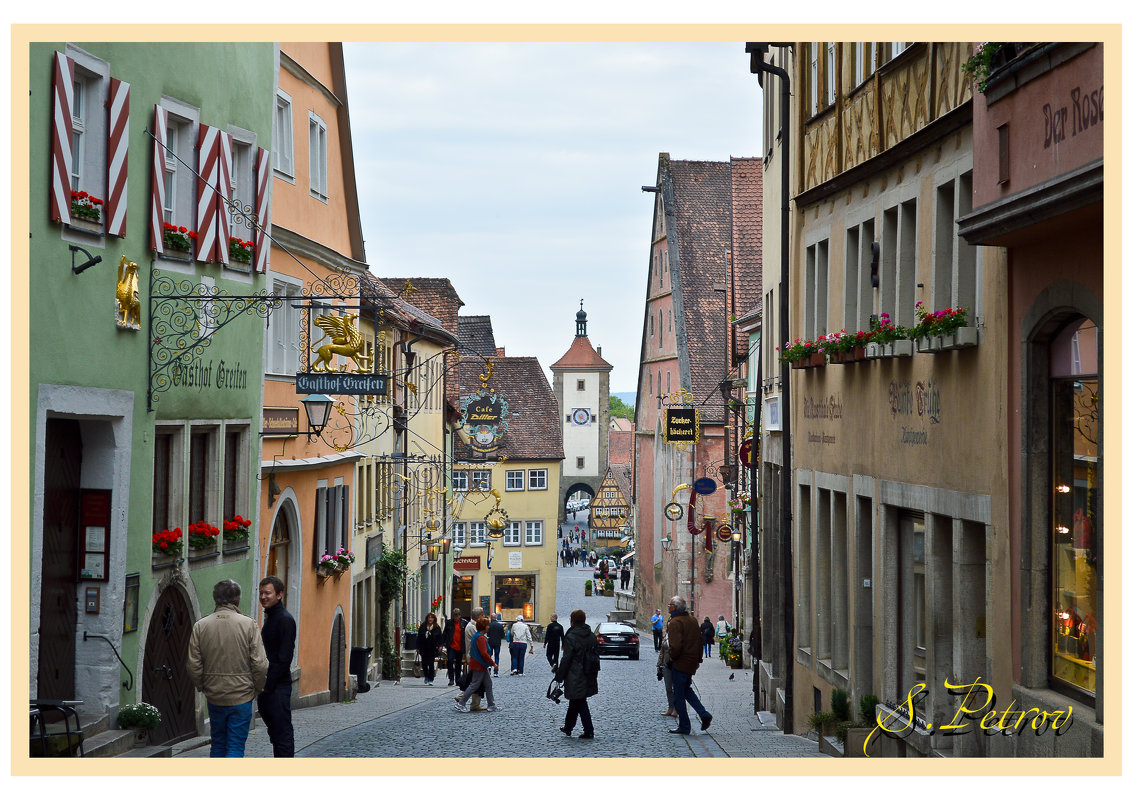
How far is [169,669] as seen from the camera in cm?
1473

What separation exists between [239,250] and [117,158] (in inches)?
147

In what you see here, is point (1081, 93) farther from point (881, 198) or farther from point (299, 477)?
point (299, 477)

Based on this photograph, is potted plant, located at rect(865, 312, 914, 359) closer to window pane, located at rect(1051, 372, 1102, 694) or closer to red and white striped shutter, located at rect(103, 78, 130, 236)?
window pane, located at rect(1051, 372, 1102, 694)

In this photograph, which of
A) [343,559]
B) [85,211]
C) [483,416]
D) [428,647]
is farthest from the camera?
[483,416]

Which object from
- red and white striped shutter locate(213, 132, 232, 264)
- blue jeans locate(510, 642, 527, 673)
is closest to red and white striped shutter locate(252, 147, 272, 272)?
red and white striped shutter locate(213, 132, 232, 264)

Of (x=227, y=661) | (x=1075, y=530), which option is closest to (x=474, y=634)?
(x=227, y=661)

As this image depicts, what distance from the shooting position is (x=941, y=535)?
40.1ft

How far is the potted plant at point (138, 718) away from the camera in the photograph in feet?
41.9

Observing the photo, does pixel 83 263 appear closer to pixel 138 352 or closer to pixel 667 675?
pixel 138 352

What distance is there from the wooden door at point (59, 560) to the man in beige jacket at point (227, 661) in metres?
2.78

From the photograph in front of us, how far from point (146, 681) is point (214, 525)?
237 centimetres

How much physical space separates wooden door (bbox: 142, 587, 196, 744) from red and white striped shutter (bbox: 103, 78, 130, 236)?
13.4 feet

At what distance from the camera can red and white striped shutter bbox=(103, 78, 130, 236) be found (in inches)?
487
